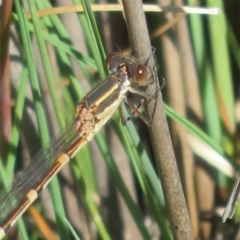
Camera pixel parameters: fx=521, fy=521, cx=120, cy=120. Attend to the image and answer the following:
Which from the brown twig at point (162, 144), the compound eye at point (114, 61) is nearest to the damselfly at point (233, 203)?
the brown twig at point (162, 144)

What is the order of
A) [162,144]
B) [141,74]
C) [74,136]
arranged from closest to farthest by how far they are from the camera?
[162,144] → [141,74] → [74,136]

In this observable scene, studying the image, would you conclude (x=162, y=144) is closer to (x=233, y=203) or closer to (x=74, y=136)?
(x=233, y=203)

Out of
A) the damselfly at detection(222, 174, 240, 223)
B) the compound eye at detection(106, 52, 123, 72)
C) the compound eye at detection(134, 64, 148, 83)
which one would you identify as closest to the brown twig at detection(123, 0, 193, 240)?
the compound eye at detection(134, 64, 148, 83)

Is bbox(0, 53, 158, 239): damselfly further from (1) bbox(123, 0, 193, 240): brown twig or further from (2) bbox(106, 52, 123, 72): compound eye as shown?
(1) bbox(123, 0, 193, 240): brown twig

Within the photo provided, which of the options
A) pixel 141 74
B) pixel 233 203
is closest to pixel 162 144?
pixel 141 74

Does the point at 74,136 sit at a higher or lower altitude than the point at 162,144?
higher

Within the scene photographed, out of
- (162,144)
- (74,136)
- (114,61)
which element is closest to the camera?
(162,144)
